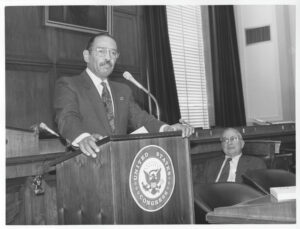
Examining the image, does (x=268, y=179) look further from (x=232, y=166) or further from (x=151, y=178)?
(x=151, y=178)

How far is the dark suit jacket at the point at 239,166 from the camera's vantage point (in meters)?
3.64

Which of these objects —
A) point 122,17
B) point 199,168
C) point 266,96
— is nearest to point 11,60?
Answer: point 122,17

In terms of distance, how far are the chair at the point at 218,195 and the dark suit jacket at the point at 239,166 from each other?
1367mm

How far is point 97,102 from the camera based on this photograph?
241 cm

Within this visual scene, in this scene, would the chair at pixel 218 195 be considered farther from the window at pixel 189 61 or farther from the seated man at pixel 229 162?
the window at pixel 189 61

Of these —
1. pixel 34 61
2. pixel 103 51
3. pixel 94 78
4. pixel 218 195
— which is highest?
pixel 34 61

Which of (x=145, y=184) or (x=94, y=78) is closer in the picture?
(x=145, y=184)

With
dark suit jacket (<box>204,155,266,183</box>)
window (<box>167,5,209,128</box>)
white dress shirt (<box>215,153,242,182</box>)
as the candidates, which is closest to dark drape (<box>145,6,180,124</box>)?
window (<box>167,5,209,128</box>)

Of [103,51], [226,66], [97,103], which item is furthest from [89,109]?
[226,66]

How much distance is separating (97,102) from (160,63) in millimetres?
3110

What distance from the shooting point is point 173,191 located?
5.82ft

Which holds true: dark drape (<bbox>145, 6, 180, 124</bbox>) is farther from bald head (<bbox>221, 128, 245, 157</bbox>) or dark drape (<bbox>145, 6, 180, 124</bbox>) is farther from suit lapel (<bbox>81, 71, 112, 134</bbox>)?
suit lapel (<bbox>81, 71, 112, 134</bbox>)

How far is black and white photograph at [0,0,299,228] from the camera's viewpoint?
1.67 metres

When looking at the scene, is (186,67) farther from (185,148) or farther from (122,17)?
(185,148)
